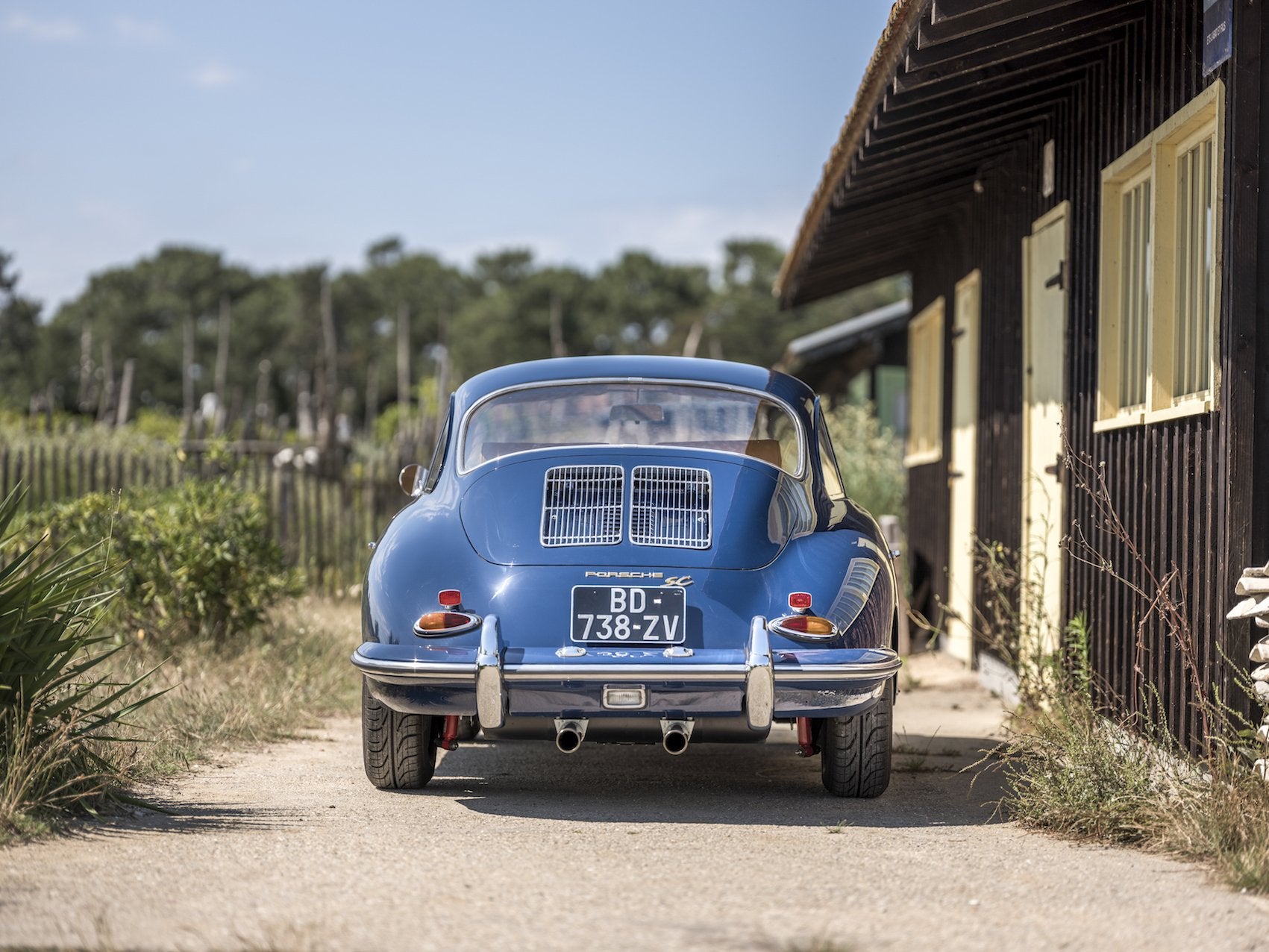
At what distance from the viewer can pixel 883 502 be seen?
15.0 metres

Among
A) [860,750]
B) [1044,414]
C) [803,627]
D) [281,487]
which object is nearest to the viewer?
[803,627]

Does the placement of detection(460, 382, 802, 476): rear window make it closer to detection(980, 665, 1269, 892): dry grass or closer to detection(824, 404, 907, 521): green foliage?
detection(980, 665, 1269, 892): dry grass

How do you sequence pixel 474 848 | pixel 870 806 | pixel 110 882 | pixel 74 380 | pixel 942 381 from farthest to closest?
1. pixel 74 380
2. pixel 942 381
3. pixel 870 806
4. pixel 474 848
5. pixel 110 882

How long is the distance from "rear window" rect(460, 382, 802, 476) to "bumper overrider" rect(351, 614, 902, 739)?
1188 millimetres

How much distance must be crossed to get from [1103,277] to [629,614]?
3240 mm

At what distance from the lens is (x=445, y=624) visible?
5.19 meters

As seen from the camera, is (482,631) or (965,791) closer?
(482,631)

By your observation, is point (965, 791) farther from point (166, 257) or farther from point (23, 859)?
point (166, 257)

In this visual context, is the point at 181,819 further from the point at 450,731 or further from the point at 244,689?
the point at 244,689

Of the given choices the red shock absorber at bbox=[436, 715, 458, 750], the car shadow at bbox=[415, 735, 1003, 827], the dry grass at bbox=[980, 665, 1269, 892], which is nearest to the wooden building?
the dry grass at bbox=[980, 665, 1269, 892]

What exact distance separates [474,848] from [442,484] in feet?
5.56

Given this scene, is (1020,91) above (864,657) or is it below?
above

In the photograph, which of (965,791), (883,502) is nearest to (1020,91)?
(965,791)

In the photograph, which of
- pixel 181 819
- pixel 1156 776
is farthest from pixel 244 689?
pixel 1156 776
